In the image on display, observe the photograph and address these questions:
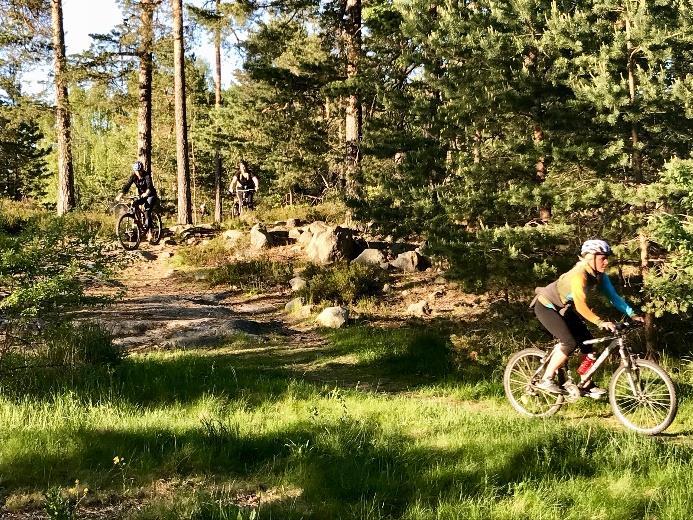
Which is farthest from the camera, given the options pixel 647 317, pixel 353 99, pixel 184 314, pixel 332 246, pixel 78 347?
pixel 353 99

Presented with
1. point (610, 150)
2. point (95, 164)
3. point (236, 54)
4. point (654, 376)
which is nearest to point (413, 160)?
point (610, 150)

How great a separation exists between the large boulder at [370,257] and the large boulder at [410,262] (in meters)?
0.33

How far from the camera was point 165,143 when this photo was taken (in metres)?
35.8

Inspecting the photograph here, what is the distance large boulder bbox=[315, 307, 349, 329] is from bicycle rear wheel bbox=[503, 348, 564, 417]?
4210mm

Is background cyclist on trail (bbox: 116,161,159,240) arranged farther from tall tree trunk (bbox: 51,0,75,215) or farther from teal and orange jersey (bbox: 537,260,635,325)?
teal and orange jersey (bbox: 537,260,635,325)

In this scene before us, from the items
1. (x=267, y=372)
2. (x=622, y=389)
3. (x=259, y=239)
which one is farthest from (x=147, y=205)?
(x=622, y=389)

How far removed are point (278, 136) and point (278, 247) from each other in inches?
421

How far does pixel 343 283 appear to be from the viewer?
1233 centimetres

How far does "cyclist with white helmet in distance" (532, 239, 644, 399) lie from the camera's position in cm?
589

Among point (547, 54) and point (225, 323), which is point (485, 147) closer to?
point (547, 54)

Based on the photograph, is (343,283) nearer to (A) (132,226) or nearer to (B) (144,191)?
(B) (144,191)

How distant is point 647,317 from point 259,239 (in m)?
10.7

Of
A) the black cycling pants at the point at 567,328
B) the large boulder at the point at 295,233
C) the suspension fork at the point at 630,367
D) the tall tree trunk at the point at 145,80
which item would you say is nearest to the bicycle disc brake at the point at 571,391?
the black cycling pants at the point at 567,328

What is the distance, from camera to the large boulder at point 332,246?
14523 mm
